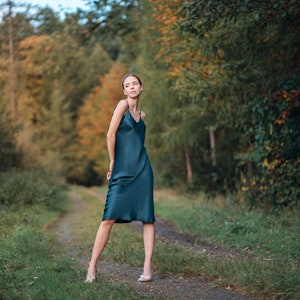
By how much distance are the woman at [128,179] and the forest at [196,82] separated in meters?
3.03

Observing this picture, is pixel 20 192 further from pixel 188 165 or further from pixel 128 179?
pixel 128 179

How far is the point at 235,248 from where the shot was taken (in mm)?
9383

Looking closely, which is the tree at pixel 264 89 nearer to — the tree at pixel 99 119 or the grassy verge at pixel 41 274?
the grassy verge at pixel 41 274

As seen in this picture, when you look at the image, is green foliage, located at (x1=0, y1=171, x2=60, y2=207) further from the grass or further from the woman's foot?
the woman's foot

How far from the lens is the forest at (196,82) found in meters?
11.4

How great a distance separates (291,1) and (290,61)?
3.42m

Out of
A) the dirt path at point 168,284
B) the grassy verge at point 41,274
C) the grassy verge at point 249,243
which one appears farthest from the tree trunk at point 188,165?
the dirt path at point 168,284

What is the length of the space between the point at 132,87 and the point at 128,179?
1.04 metres

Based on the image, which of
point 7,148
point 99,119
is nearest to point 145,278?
point 7,148

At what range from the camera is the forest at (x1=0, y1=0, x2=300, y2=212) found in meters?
11.4

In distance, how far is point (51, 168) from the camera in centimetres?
3434

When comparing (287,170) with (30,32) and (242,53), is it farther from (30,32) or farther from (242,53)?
(30,32)

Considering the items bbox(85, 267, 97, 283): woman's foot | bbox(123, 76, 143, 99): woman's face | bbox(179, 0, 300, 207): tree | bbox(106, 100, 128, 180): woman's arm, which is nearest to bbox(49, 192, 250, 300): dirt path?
bbox(85, 267, 97, 283): woman's foot

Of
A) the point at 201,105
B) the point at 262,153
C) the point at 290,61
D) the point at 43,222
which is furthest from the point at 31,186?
the point at 290,61
